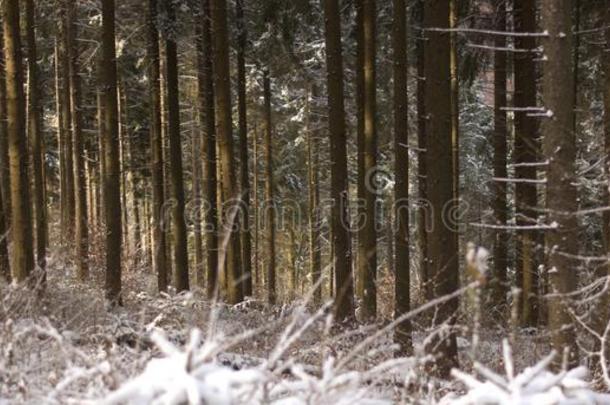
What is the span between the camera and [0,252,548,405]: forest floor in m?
3.63

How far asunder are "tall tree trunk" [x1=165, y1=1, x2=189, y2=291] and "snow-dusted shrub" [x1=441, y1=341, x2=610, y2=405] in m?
12.5

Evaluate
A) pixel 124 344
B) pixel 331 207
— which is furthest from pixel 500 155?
pixel 124 344

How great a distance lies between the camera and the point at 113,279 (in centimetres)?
1173

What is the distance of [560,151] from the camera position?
5805mm

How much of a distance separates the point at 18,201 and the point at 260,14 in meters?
9.01

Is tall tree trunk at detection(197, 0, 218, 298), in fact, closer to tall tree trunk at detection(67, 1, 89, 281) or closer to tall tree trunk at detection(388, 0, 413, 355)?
tall tree trunk at detection(67, 1, 89, 281)

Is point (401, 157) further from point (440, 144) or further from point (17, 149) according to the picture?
point (17, 149)

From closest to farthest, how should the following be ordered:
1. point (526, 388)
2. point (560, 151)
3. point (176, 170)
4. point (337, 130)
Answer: point (526, 388) → point (560, 151) → point (337, 130) → point (176, 170)

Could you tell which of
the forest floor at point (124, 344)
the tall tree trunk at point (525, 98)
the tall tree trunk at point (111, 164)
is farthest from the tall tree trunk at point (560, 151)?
the tall tree trunk at point (111, 164)

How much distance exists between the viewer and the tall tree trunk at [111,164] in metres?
11.3

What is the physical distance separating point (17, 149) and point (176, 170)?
5.54 metres

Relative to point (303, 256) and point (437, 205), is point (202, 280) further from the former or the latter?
point (437, 205)

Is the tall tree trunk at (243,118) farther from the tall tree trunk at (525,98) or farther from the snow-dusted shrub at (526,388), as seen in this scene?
the snow-dusted shrub at (526,388)

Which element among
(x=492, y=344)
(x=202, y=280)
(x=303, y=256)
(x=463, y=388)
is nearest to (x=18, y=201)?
(x=463, y=388)
